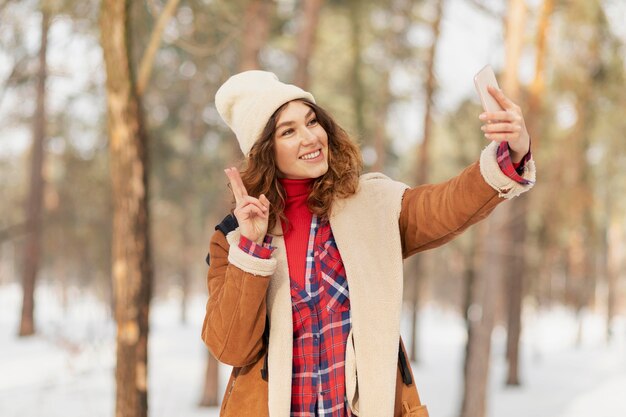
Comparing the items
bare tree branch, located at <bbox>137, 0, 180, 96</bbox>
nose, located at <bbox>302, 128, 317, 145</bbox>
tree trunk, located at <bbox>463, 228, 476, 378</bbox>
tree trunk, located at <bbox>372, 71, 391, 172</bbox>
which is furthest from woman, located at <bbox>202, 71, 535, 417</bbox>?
tree trunk, located at <bbox>372, 71, 391, 172</bbox>

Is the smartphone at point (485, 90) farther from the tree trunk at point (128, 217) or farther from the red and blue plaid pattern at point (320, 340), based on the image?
the tree trunk at point (128, 217)

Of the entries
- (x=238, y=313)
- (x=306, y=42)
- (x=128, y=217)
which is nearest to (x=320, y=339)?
(x=238, y=313)

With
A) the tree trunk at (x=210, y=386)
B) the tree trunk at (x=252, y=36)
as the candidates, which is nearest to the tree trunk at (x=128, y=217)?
the tree trunk at (x=252, y=36)

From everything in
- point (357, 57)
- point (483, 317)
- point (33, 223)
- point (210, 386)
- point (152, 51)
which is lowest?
point (210, 386)

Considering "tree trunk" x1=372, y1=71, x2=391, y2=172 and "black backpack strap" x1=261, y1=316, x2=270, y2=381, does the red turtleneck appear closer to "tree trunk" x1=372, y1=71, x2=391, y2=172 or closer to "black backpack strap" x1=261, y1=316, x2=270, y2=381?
"black backpack strap" x1=261, y1=316, x2=270, y2=381

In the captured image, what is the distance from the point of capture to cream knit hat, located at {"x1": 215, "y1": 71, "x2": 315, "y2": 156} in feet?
7.36

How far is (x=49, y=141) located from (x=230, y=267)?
20471mm

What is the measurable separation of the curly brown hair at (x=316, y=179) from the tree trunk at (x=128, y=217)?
2.53m

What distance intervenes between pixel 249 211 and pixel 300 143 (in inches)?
11.6

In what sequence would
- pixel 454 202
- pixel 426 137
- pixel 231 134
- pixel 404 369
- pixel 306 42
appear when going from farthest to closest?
pixel 426 137 < pixel 231 134 < pixel 306 42 < pixel 404 369 < pixel 454 202

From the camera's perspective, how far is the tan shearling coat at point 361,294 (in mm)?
2061

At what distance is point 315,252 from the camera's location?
225 cm

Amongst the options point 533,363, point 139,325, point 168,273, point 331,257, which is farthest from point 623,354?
point 168,273

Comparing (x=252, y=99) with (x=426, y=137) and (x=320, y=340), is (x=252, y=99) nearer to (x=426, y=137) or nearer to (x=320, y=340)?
(x=320, y=340)
